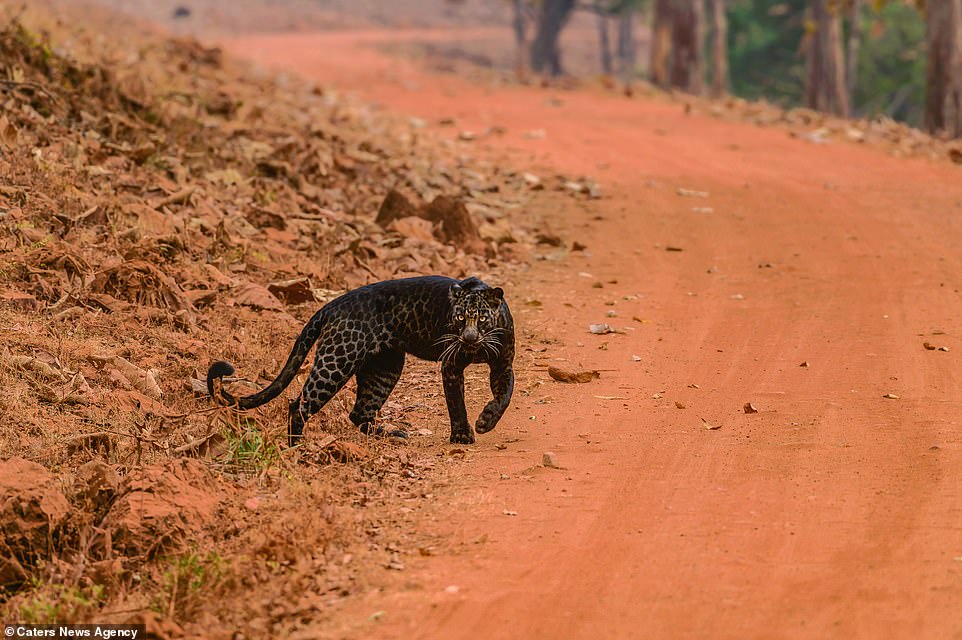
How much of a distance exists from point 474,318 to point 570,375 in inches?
78.7

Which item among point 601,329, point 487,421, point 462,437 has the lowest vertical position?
point 601,329

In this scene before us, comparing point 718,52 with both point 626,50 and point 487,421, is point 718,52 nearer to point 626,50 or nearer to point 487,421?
point 626,50

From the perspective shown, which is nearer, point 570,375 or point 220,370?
point 220,370

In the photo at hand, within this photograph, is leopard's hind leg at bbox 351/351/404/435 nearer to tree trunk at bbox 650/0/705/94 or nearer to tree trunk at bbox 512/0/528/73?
tree trunk at bbox 650/0/705/94

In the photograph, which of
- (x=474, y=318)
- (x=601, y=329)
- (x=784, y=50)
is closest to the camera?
(x=474, y=318)

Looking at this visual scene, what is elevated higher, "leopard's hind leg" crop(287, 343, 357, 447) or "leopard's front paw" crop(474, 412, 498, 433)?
"leopard's hind leg" crop(287, 343, 357, 447)

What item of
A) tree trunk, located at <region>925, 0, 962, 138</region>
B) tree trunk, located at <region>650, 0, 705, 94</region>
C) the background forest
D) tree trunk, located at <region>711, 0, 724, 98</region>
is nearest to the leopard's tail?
tree trunk, located at <region>925, 0, 962, 138</region>

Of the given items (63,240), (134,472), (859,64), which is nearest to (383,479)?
(134,472)

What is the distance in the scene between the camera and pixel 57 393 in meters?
7.79

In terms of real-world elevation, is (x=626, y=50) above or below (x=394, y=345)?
below

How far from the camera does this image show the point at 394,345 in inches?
300

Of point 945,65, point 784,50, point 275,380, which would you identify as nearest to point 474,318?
point 275,380

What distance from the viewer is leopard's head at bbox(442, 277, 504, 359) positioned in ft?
23.5

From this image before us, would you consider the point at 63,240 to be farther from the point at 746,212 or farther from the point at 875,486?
the point at 746,212
